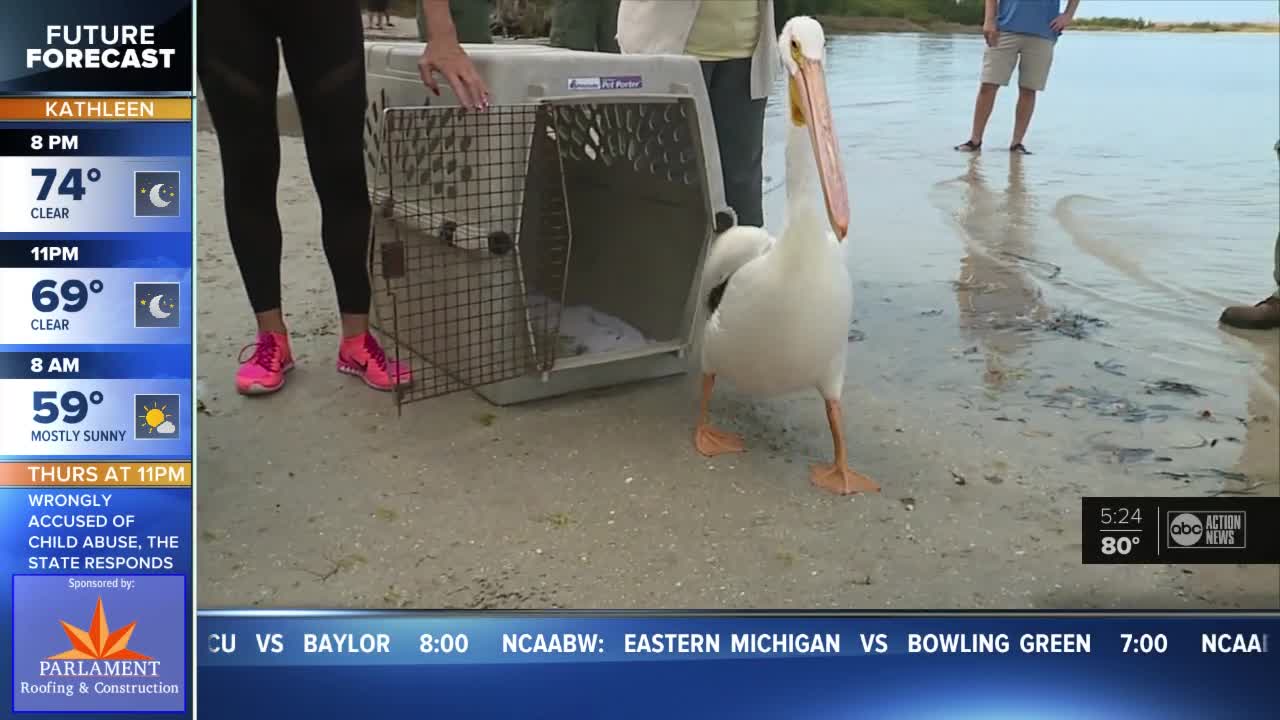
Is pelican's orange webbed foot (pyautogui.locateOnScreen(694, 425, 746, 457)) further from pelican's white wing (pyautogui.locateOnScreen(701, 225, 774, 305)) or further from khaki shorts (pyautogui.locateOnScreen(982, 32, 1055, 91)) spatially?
khaki shorts (pyautogui.locateOnScreen(982, 32, 1055, 91))

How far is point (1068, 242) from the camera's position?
8.28 ft

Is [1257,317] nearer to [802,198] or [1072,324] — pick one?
[1072,324]

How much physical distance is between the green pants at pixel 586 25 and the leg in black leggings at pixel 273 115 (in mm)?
1147

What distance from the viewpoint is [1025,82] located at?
2.56m

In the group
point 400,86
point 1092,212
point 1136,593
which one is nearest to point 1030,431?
point 1136,593

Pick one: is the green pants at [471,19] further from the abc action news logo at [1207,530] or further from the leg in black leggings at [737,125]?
the abc action news logo at [1207,530]

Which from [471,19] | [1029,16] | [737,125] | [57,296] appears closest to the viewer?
[57,296]

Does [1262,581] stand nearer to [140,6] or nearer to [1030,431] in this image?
[1030,431]

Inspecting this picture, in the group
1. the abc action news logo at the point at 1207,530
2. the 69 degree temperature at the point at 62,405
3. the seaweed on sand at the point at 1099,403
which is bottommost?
the seaweed on sand at the point at 1099,403

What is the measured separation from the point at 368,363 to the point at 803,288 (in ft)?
2.15

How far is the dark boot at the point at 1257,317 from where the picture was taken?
1.80m

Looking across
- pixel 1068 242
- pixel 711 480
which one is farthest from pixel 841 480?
pixel 1068 242

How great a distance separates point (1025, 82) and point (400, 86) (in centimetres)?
168

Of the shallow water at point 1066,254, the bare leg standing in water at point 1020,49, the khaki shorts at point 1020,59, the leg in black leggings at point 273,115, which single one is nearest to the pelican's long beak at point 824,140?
the shallow water at point 1066,254
